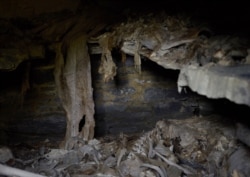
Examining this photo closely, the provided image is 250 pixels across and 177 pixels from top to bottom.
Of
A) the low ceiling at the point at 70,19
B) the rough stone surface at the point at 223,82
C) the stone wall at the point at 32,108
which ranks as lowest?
the stone wall at the point at 32,108

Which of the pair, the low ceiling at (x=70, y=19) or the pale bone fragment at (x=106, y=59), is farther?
the pale bone fragment at (x=106, y=59)

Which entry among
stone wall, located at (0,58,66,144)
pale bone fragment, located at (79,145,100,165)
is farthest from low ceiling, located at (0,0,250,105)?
pale bone fragment, located at (79,145,100,165)

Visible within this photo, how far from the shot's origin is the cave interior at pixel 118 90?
6.78ft

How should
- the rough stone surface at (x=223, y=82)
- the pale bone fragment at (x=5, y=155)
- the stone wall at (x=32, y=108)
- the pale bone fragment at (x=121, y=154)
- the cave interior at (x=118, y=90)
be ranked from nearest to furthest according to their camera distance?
the rough stone surface at (x=223, y=82) < the cave interior at (x=118, y=90) < the pale bone fragment at (x=121, y=154) < the pale bone fragment at (x=5, y=155) < the stone wall at (x=32, y=108)

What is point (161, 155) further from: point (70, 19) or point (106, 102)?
point (70, 19)

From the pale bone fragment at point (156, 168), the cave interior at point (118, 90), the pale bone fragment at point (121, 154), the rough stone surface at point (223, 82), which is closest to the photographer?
the rough stone surface at point (223, 82)

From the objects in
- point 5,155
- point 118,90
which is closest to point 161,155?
point 118,90

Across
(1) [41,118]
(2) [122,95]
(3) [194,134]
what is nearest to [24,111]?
(1) [41,118]

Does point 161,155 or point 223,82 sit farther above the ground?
point 223,82

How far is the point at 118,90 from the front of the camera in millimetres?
2998

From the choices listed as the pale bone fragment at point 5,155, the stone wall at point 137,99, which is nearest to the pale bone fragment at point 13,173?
the pale bone fragment at point 5,155

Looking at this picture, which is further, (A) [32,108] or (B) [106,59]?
(A) [32,108]

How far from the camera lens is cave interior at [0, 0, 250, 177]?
6.78 feet

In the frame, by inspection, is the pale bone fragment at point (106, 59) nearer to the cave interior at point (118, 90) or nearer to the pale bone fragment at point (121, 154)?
the cave interior at point (118, 90)
